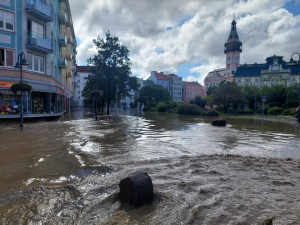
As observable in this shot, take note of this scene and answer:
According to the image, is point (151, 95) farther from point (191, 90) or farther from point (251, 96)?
point (191, 90)

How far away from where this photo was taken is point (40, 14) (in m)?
24.9

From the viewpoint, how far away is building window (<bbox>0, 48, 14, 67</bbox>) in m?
22.3

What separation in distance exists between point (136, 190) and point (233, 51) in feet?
395

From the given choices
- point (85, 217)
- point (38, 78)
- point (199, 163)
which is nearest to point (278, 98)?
point (38, 78)

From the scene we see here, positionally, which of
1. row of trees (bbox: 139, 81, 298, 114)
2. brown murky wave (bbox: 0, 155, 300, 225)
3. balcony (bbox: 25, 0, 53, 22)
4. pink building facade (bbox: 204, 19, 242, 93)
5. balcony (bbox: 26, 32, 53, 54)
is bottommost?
brown murky wave (bbox: 0, 155, 300, 225)

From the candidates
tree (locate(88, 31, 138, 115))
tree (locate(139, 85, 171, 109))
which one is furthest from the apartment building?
tree (locate(139, 85, 171, 109))

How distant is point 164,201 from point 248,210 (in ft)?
4.41

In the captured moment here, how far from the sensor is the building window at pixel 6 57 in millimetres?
22266

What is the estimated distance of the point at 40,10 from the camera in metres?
24.9

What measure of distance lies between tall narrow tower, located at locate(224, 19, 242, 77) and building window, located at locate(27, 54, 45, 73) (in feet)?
340

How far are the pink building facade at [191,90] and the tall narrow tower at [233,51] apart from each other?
36289 mm

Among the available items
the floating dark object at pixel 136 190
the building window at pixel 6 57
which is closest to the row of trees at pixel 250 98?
the building window at pixel 6 57

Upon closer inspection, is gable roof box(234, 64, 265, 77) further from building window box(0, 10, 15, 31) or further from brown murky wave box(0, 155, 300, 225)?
brown murky wave box(0, 155, 300, 225)

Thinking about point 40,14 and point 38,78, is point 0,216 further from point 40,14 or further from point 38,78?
point 40,14
